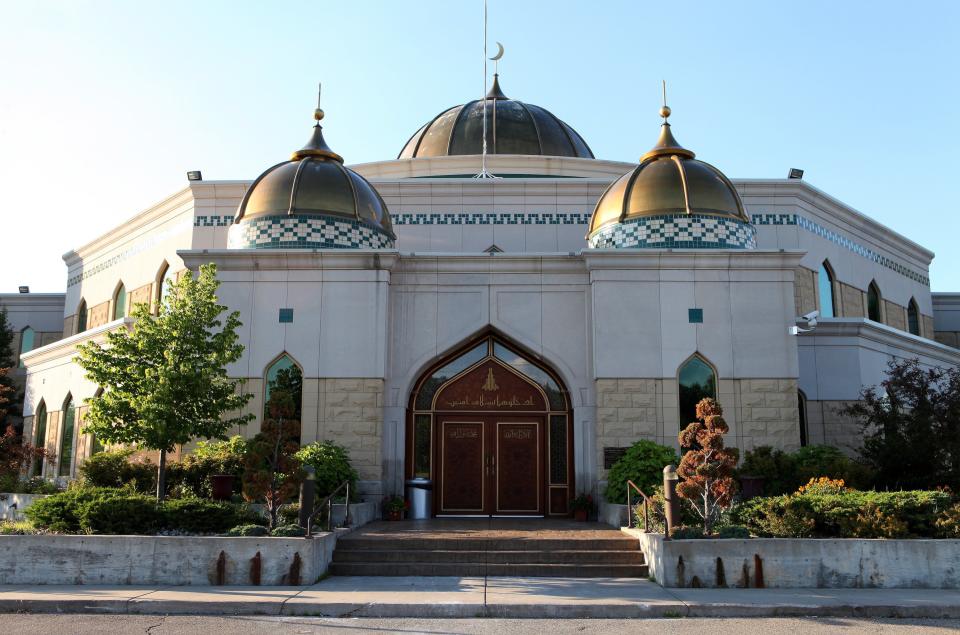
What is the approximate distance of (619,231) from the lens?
19766 millimetres

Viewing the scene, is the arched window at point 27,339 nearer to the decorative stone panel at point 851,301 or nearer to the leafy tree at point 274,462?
the leafy tree at point 274,462

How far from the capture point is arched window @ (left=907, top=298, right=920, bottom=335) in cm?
2820

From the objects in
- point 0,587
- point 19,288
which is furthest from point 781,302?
point 19,288

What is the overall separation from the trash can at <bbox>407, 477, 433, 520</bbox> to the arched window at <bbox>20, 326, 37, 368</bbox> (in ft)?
69.5

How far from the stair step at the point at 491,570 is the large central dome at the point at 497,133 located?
643 inches

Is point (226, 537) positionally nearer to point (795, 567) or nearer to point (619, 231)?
point (795, 567)

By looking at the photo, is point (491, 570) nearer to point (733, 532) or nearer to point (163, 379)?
point (733, 532)

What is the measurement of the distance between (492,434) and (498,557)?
5490 mm

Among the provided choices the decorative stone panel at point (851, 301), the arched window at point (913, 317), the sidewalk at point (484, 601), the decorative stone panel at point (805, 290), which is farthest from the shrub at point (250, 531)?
the arched window at point (913, 317)

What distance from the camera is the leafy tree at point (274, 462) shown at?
1302 centimetres

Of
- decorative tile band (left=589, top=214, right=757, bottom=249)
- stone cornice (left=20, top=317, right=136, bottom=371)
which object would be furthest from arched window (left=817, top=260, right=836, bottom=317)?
stone cornice (left=20, top=317, right=136, bottom=371)

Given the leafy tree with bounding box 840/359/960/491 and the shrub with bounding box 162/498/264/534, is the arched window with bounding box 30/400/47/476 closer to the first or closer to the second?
the shrub with bounding box 162/498/264/534

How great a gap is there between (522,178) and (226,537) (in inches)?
601

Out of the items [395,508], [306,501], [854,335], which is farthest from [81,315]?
[854,335]
